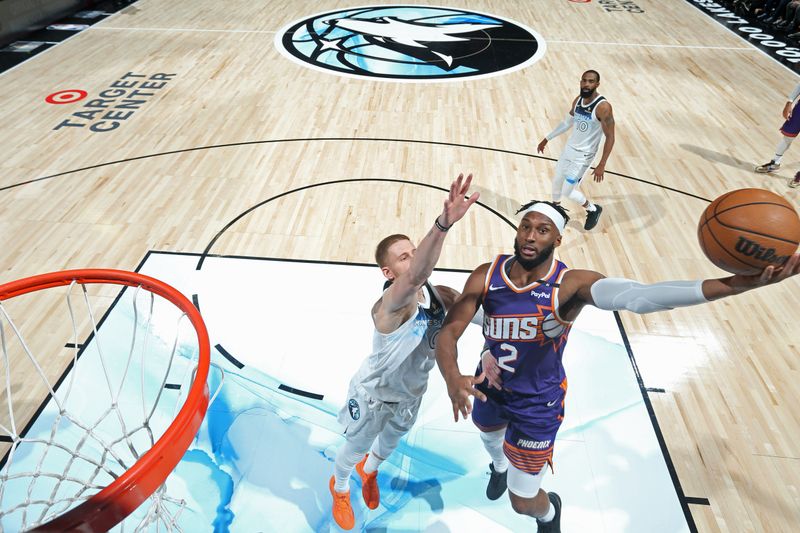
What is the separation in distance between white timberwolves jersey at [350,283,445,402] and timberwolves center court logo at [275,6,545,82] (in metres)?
7.11

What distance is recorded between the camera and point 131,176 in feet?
20.1

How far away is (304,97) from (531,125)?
3.43m

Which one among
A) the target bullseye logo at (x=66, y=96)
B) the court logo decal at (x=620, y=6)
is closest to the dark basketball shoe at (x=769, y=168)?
the court logo decal at (x=620, y=6)

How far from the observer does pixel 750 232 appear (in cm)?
200

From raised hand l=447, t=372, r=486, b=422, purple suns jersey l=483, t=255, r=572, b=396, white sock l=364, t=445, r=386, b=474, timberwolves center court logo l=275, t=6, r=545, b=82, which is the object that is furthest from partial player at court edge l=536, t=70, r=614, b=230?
timberwolves center court logo l=275, t=6, r=545, b=82

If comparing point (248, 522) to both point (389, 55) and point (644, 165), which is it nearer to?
point (644, 165)

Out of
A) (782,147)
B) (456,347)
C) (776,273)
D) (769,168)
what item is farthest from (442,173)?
(776,273)

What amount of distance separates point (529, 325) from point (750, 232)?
92 centimetres

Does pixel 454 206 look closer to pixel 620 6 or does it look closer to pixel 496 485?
pixel 496 485

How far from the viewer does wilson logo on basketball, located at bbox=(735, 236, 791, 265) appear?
73.6 inches

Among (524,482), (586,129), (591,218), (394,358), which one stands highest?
(394,358)

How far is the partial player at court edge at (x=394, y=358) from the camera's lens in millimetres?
2363

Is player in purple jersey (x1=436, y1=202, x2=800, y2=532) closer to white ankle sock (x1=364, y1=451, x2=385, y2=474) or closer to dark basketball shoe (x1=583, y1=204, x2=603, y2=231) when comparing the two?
white ankle sock (x1=364, y1=451, x2=385, y2=474)

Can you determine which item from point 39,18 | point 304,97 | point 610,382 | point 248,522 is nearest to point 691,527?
point 610,382
